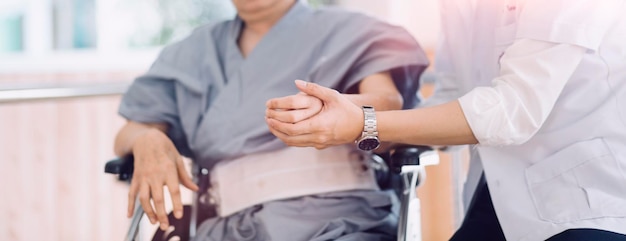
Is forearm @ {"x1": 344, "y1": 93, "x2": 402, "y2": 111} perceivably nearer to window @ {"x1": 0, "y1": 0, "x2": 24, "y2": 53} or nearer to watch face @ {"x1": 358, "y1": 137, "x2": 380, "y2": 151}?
watch face @ {"x1": 358, "y1": 137, "x2": 380, "y2": 151}

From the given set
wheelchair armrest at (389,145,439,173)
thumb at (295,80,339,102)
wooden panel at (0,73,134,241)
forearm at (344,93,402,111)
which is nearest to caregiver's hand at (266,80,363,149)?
thumb at (295,80,339,102)

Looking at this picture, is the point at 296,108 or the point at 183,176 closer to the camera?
the point at 296,108

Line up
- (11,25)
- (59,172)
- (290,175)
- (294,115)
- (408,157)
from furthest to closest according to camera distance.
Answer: (11,25) < (59,172) < (290,175) < (408,157) < (294,115)

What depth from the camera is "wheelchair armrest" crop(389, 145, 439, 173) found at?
1495mm

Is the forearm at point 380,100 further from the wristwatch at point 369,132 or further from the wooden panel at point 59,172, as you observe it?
the wooden panel at point 59,172

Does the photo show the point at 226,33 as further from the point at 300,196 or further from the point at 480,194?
the point at 480,194

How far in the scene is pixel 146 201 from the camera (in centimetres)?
150

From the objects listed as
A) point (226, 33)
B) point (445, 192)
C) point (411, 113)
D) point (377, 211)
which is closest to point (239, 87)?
point (226, 33)

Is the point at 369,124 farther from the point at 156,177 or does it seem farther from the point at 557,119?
the point at 156,177

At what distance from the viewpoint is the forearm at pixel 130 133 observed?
166cm

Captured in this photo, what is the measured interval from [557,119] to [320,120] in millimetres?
402

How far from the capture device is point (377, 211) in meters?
1.63

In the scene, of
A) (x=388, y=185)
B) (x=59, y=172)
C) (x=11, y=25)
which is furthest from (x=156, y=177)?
(x=11, y=25)

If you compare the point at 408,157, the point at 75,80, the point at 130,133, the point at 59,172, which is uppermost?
the point at 408,157
